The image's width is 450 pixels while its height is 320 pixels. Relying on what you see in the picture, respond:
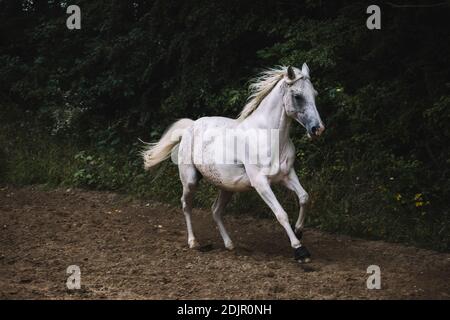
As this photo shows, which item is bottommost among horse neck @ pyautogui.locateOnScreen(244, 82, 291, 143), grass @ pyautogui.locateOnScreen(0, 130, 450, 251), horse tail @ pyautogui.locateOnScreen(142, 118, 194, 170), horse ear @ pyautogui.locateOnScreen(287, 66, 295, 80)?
grass @ pyautogui.locateOnScreen(0, 130, 450, 251)

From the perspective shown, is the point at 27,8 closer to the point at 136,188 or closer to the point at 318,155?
the point at 136,188

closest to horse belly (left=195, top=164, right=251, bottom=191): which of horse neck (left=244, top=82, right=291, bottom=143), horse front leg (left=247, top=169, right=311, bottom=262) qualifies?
horse front leg (left=247, top=169, right=311, bottom=262)

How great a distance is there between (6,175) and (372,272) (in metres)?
8.26

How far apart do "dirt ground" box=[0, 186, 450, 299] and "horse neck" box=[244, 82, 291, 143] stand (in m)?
1.45

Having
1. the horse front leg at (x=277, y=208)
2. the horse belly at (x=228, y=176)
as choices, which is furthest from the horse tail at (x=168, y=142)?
the horse front leg at (x=277, y=208)

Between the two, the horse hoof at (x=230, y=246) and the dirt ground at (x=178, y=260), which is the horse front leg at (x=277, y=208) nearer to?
the dirt ground at (x=178, y=260)

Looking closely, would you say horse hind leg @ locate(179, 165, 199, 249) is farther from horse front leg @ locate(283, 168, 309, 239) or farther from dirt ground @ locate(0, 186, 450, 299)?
horse front leg @ locate(283, 168, 309, 239)

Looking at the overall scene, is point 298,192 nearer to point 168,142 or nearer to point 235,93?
point 168,142

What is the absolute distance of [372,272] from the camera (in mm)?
6258

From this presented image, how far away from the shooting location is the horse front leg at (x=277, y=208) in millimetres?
6723

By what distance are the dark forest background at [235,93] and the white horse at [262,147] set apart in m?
1.74

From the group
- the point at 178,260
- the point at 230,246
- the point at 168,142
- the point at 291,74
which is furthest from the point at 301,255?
the point at 168,142

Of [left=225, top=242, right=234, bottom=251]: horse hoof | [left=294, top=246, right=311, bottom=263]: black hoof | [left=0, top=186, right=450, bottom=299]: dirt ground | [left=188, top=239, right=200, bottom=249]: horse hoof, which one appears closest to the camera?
[left=0, top=186, right=450, bottom=299]: dirt ground

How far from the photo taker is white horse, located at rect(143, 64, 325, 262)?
686cm
